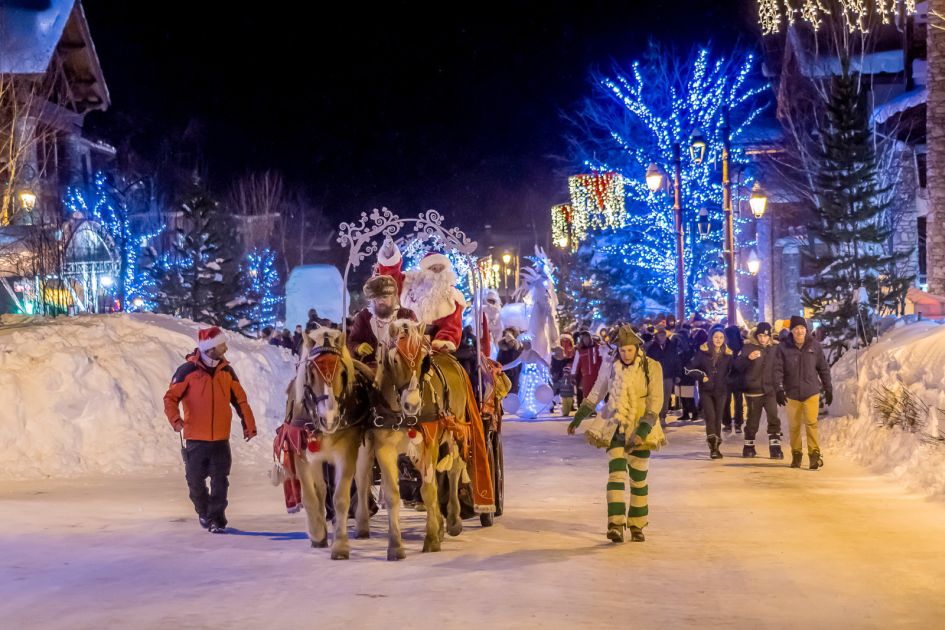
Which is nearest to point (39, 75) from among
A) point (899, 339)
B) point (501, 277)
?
point (899, 339)

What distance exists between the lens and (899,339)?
20.8 m

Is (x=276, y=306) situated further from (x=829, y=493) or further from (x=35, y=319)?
(x=829, y=493)

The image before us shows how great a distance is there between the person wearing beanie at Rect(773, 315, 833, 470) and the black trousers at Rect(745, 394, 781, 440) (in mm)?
1115

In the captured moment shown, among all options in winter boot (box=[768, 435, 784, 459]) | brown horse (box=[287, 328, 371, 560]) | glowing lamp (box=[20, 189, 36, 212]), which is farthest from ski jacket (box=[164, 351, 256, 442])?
glowing lamp (box=[20, 189, 36, 212])

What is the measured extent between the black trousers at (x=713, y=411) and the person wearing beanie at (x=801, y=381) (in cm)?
167

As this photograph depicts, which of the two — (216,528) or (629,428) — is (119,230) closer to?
(216,528)

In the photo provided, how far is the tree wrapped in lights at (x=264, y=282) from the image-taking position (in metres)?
51.4

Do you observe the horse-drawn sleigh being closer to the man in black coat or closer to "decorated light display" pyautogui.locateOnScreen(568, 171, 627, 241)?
the man in black coat

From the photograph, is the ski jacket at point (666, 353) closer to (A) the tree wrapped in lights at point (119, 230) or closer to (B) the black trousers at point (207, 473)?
(B) the black trousers at point (207, 473)

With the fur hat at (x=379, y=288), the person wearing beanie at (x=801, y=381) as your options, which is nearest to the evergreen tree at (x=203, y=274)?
the person wearing beanie at (x=801, y=381)

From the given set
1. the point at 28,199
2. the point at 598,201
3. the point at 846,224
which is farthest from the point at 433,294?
the point at 598,201

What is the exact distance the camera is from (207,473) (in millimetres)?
11789

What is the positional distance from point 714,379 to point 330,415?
10.6 meters

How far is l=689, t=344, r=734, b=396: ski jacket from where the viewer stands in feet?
62.2
